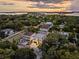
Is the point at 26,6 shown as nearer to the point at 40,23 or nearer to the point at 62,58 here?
the point at 62,58

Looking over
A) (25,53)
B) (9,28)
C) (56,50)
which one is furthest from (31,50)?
(9,28)

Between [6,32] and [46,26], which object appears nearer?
[6,32]

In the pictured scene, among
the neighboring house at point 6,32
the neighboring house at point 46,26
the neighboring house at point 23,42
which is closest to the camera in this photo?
the neighboring house at point 23,42

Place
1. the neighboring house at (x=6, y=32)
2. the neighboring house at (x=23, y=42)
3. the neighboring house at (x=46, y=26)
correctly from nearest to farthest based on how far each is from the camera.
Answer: the neighboring house at (x=23, y=42) → the neighboring house at (x=6, y=32) → the neighboring house at (x=46, y=26)

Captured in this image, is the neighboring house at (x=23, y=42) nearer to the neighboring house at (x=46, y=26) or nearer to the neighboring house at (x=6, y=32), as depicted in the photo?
the neighboring house at (x=6, y=32)

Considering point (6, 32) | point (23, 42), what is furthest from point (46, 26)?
point (23, 42)

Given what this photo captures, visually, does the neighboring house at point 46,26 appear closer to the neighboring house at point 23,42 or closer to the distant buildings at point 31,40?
the distant buildings at point 31,40

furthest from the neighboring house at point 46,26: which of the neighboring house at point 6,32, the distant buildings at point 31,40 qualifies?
the neighboring house at point 6,32

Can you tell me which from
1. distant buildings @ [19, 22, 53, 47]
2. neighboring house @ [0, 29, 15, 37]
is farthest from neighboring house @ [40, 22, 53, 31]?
neighboring house @ [0, 29, 15, 37]

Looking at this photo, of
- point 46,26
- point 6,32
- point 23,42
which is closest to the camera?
point 23,42

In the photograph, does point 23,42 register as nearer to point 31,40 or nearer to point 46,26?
point 31,40

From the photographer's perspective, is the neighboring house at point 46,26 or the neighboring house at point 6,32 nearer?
the neighboring house at point 6,32
